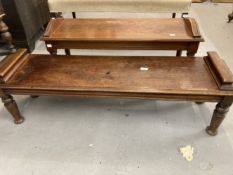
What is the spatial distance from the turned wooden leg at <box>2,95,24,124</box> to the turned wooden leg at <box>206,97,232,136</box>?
1351 mm

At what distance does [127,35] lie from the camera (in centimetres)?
176

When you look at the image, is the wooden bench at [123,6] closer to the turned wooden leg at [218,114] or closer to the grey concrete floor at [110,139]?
the grey concrete floor at [110,139]

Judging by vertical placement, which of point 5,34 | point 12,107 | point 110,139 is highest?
point 5,34

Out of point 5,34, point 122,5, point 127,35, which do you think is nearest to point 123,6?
point 122,5

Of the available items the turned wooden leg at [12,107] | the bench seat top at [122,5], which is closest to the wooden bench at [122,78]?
the turned wooden leg at [12,107]

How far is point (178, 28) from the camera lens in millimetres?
1824

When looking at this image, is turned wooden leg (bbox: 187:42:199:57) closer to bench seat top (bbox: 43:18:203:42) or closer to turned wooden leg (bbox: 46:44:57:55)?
bench seat top (bbox: 43:18:203:42)

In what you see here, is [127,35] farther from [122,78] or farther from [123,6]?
[123,6]

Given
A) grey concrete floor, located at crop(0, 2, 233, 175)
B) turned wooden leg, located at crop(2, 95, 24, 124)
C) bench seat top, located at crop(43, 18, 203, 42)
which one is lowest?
grey concrete floor, located at crop(0, 2, 233, 175)

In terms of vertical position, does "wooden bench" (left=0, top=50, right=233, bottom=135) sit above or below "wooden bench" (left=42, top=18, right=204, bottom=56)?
below

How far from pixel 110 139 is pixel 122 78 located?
1.42 ft

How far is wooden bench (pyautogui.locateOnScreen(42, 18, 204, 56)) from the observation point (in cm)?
170

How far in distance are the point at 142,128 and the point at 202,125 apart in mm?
435

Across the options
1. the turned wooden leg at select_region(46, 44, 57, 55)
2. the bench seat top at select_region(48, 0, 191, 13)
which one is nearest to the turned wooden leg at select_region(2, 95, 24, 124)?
the turned wooden leg at select_region(46, 44, 57, 55)
